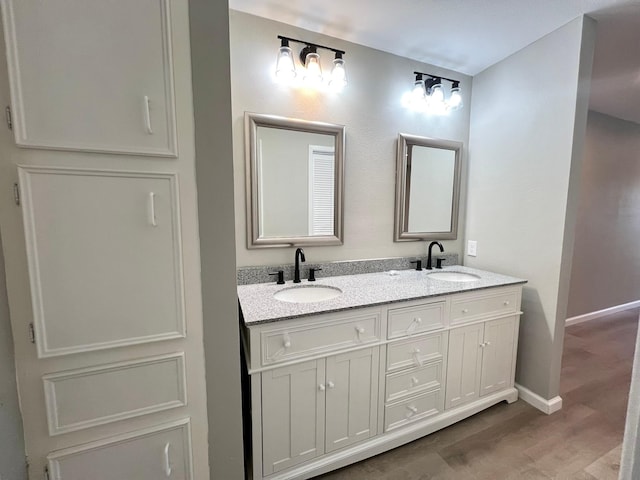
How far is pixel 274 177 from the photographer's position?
166 centimetres

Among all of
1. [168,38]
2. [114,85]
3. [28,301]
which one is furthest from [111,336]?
[168,38]

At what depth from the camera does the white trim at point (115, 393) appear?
0.81 meters

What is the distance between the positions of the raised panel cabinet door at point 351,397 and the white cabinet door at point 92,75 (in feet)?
3.80

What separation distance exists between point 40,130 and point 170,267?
494 millimetres

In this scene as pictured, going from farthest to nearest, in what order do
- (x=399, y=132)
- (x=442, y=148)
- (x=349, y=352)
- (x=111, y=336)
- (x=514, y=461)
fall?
(x=442, y=148), (x=399, y=132), (x=514, y=461), (x=349, y=352), (x=111, y=336)

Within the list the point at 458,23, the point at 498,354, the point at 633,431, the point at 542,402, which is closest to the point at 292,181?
the point at 458,23

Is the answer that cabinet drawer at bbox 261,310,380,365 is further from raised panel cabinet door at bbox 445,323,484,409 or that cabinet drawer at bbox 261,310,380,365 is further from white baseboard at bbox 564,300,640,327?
white baseboard at bbox 564,300,640,327

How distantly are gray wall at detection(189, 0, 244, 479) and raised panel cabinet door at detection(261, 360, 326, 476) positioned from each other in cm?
17

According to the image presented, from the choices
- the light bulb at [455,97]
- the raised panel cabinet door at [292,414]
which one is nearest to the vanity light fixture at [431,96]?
the light bulb at [455,97]

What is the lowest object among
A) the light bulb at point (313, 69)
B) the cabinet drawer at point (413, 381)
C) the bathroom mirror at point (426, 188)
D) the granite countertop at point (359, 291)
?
the cabinet drawer at point (413, 381)

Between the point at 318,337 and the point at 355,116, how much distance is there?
142 centimetres

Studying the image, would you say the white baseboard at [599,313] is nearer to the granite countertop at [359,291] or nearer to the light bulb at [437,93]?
the granite countertop at [359,291]

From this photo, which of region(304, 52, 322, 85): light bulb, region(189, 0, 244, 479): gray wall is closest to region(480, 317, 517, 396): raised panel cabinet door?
region(189, 0, 244, 479): gray wall

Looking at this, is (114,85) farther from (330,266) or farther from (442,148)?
(442,148)
